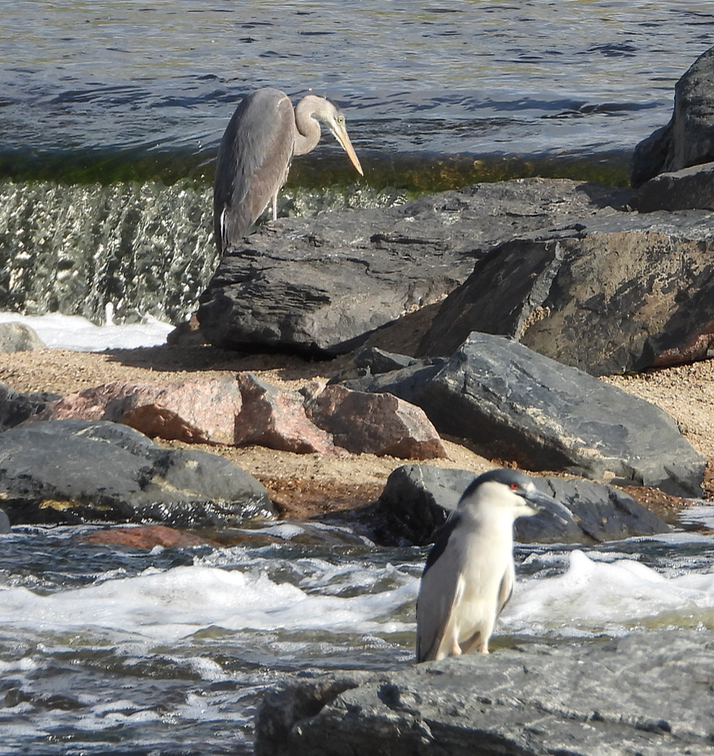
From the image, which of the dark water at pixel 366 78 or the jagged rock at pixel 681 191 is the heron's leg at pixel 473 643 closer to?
the jagged rock at pixel 681 191

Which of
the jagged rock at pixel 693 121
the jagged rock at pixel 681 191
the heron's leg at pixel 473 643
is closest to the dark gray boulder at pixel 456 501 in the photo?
the heron's leg at pixel 473 643

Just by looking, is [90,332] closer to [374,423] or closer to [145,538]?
[374,423]

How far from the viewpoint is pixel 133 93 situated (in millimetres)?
17859

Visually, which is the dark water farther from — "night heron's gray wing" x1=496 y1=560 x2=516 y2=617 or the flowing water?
"night heron's gray wing" x1=496 y1=560 x2=516 y2=617

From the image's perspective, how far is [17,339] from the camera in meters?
9.86

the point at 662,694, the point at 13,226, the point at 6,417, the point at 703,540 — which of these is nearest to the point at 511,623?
the point at 703,540

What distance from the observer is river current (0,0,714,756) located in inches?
155

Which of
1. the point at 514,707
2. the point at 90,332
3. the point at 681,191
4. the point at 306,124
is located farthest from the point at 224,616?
the point at 90,332

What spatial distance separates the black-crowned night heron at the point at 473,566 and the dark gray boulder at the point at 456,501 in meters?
1.64

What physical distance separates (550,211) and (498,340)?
10.1ft

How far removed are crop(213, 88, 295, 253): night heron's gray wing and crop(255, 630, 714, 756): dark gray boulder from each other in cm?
811

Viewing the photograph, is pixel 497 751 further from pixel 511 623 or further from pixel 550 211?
pixel 550 211

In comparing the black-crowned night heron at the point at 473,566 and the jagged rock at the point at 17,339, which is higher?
the black-crowned night heron at the point at 473,566

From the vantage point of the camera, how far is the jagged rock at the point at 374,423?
6359 millimetres
